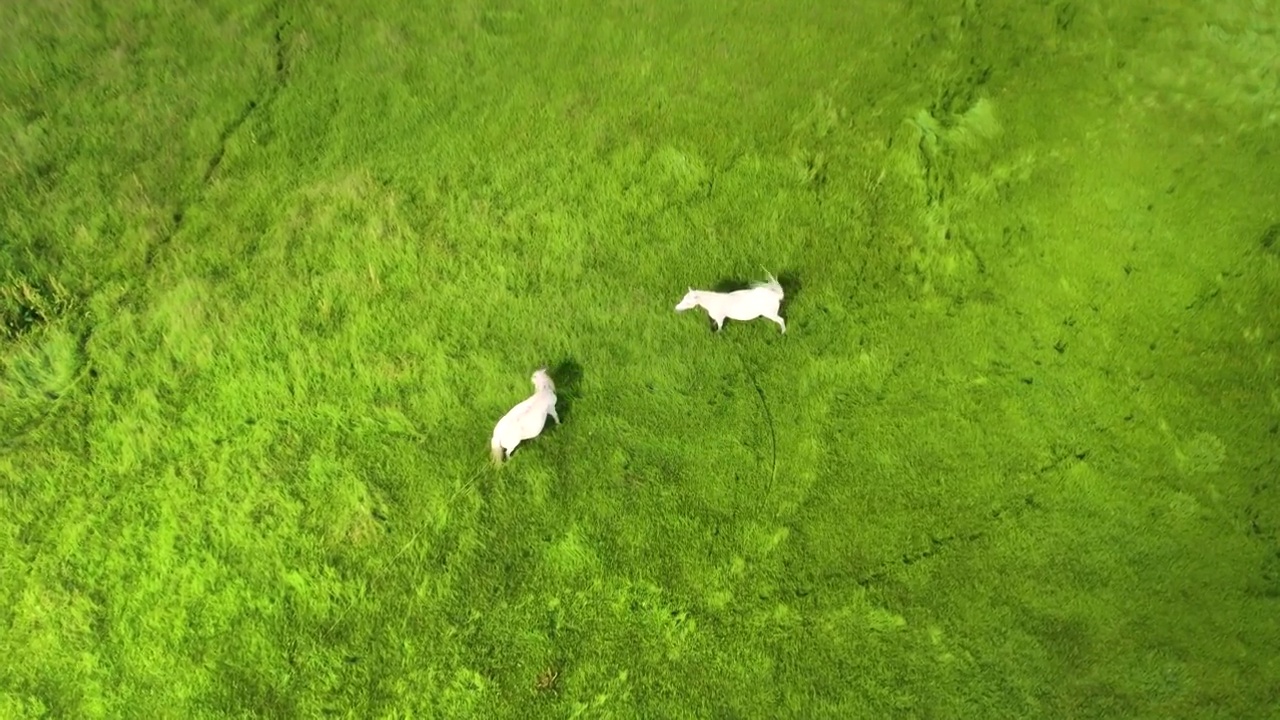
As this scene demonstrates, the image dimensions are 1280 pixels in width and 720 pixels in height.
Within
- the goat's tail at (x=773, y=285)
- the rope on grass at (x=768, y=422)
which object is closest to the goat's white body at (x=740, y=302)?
the goat's tail at (x=773, y=285)

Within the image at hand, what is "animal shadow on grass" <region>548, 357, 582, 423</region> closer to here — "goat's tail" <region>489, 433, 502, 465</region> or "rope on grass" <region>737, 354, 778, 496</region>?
"goat's tail" <region>489, 433, 502, 465</region>

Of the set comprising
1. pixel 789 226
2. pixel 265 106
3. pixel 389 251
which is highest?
pixel 265 106

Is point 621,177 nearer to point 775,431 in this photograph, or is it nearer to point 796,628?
point 775,431

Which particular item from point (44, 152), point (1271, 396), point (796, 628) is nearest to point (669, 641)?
point (796, 628)

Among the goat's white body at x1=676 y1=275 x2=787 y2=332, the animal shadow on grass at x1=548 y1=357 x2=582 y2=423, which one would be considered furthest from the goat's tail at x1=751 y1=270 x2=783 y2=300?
the animal shadow on grass at x1=548 y1=357 x2=582 y2=423

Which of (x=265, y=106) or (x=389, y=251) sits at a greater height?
(x=265, y=106)

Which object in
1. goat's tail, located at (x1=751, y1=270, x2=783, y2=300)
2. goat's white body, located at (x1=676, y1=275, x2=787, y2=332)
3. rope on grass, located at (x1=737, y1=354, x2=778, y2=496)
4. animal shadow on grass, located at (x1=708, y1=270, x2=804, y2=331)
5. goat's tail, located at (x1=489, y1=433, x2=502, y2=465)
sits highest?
animal shadow on grass, located at (x1=708, y1=270, x2=804, y2=331)

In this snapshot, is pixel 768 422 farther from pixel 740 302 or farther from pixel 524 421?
pixel 524 421
